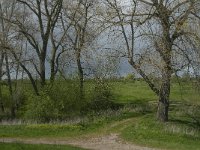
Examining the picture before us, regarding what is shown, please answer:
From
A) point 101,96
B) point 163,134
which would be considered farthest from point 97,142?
point 101,96

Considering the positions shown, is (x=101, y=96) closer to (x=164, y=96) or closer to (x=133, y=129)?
(x=164, y=96)

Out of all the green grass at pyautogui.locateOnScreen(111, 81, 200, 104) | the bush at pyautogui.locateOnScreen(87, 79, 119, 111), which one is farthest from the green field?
the green grass at pyautogui.locateOnScreen(111, 81, 200, 104)

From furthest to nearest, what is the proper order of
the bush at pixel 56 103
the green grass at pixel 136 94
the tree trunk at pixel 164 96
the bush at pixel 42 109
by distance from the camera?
the green grass at pixel 136 94 < the bush at pixel 56 103 < the bush at pixel 42 109 < the tree trunk at pixel 164 96

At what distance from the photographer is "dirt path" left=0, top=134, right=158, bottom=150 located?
23.4 metres

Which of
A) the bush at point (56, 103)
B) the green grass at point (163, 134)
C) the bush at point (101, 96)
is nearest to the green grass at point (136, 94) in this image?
the bush at point (101, 96)

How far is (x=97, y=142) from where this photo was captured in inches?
1000

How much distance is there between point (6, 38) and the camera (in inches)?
1626

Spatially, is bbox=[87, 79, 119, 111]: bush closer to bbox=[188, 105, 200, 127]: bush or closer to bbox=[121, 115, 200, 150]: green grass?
bbox=[188, 105, 200, 127]: bush

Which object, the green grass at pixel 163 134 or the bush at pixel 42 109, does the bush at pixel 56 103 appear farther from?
the green grass at pixel 163 134

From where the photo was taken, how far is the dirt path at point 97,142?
76.8 ft

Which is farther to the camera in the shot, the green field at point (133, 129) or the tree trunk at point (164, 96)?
the tree trunk at point (164, 96)

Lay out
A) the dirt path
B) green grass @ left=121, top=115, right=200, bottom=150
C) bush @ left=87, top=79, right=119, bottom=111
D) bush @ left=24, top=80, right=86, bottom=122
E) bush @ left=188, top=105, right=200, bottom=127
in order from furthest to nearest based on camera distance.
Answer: bush @ left=87, top=79, right=119, bottom=111 < bush @ left=24, top=80, right=86, bottom=122 < bush @ left=188, top=105, right=200, bottom=127 < green grass @ left=121, top=115, right=200, bottom=150 < the dirt path

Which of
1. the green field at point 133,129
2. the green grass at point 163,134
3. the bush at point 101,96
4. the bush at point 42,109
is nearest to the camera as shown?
the green grass at point 163,134

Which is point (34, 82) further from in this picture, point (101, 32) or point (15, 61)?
point (101, 32)
